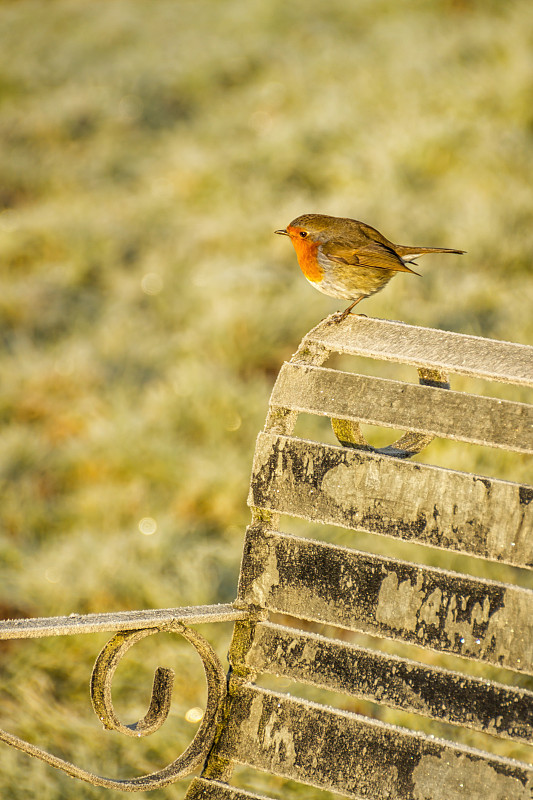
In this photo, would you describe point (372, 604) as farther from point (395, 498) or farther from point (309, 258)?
point (309, 258)

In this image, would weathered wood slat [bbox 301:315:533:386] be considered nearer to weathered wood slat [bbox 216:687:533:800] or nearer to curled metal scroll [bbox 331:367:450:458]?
curled metal scroll [bbox 331:367:450:458]

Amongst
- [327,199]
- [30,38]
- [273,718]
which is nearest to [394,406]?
[273,718]

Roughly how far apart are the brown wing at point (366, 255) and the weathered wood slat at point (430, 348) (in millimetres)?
476

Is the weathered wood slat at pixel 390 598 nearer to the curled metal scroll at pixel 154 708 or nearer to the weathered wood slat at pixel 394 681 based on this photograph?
the weathered wood slat at pixel 394 681

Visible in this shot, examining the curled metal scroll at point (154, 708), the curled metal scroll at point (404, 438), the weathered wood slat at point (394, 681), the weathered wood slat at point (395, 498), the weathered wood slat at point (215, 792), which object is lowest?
the weathered wood slat at point (215, 792)

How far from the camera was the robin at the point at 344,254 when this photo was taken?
2.27 m

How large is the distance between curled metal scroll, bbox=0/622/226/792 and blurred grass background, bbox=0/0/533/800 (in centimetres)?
121

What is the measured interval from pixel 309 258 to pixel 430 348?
79 centimetres

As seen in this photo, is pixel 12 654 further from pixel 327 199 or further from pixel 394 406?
pixel 327 199

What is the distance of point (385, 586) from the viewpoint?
158 cm

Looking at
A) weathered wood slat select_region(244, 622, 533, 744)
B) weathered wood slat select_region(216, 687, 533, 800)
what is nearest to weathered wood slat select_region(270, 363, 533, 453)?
weathered wood slat select_region(244, 622, 533, 744)

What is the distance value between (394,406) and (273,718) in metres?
0.70

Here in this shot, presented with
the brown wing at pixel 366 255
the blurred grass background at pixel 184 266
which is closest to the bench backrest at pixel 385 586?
the brown wing at pixel 366 255

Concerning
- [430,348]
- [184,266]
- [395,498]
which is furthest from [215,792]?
[184,266]
